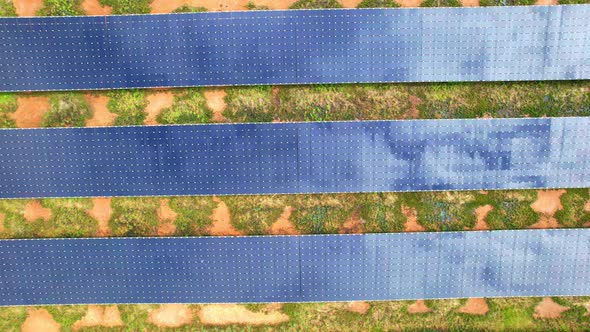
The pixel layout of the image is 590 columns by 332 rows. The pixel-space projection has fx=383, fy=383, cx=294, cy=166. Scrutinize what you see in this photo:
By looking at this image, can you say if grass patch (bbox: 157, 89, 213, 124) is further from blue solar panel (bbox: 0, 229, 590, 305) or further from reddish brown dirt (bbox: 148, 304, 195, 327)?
reddish brown dirt (bbox: 148, 304, 195, 327)

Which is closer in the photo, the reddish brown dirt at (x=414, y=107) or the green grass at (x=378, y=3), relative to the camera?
the green grass at (x=378, y=3)

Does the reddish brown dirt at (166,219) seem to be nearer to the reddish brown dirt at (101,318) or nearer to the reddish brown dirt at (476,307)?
the reddish brown dirt at (101,318)

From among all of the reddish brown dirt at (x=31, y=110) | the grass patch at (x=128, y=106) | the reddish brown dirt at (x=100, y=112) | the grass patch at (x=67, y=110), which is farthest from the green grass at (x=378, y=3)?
the reddish brown dirt at (x=31, y=110)

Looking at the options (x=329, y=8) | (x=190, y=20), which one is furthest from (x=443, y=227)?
(x=190, y=20)

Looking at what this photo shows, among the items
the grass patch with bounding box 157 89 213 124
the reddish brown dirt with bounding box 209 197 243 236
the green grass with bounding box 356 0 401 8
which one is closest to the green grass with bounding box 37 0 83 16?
the grass patch with bounding box 157 89 213 124

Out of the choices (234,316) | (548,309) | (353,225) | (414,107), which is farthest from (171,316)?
(548,309)

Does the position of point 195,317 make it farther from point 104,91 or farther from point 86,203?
point 104,91
